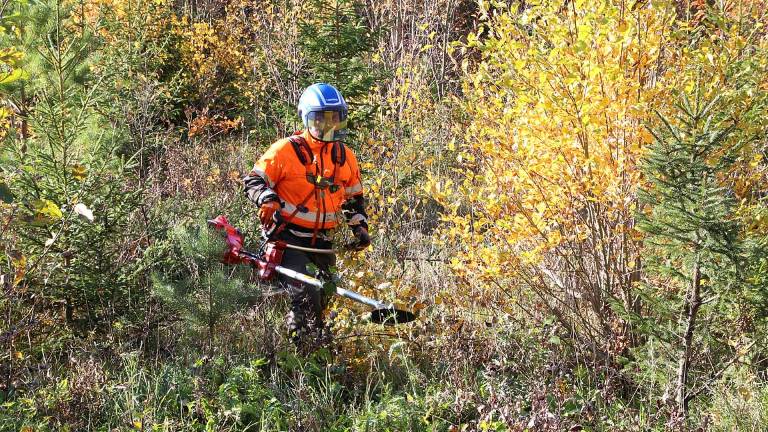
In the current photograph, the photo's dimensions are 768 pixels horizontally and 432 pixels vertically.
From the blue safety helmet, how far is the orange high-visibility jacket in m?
0.12

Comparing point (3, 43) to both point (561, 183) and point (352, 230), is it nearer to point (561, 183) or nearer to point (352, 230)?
point (352, 230)

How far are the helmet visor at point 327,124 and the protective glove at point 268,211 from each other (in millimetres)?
516

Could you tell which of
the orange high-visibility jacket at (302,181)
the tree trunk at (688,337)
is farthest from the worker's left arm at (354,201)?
the tree trunk at (688,337)

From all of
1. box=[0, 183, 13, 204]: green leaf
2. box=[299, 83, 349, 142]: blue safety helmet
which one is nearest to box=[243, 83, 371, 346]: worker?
box=[299, 83, 349, 142]: blue safety helmet

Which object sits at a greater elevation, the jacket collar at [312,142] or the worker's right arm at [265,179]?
the jacket collar at [312,142]

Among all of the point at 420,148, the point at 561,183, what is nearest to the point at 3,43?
the point at 420,148

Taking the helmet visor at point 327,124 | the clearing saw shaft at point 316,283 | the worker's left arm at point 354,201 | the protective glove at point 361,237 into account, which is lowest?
the clearing saw shaft at point 316,283

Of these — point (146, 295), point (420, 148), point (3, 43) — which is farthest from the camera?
point (420, 148)

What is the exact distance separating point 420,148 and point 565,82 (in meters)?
4.32

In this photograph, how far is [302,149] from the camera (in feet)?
15.6

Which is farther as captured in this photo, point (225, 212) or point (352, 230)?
point (225, 212)

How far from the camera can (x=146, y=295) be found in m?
4.80

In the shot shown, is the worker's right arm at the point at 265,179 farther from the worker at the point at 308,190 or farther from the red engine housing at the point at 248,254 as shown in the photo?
the red engine housing at the point at 248,254

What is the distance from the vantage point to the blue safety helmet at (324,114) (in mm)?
4645
